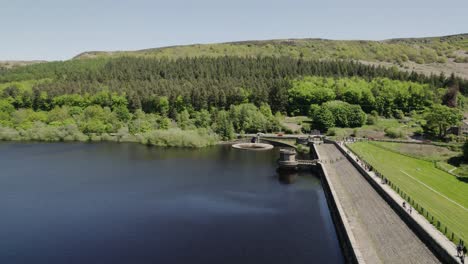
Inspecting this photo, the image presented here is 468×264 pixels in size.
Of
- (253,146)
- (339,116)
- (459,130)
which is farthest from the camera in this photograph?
(339,116)

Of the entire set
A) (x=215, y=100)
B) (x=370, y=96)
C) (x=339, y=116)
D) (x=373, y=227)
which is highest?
(x=370, y=96)

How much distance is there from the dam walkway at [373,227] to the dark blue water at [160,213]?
10.3 ft

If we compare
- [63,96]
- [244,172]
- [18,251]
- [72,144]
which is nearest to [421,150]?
[244,172]

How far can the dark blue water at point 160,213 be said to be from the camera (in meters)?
43.8

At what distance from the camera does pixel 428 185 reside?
6372 cm

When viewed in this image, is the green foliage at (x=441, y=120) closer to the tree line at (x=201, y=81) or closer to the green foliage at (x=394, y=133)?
the green foliage at (x=394, y=133)

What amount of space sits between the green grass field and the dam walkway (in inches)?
169

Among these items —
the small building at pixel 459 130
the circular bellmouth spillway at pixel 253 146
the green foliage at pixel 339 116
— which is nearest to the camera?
the small building at pixel 459 130

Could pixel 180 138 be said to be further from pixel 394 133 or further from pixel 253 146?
pixel 394 133

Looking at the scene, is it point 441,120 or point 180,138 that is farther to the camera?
point 180,138

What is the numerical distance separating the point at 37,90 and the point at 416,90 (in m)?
142

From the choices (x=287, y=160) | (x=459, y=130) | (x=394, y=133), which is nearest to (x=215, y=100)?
(x=394, y=133)

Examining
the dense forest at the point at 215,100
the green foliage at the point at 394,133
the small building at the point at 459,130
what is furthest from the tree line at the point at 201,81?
the small building at the point at 459,130

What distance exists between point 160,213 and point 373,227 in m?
27.6
